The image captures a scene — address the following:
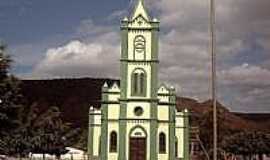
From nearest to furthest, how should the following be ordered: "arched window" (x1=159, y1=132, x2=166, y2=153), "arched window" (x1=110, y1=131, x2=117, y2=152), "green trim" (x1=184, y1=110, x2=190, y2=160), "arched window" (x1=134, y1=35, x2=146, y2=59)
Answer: "arched window" (x1=159, y1=132, x2=166, y2=153), "arched window" (x1=110, y1=131, x2=117, y2=152), "arched window" (x1=134, y1=35, x2=146, y2=59), "green trim" (x1=184, y1=110, x2=190, y2=160)

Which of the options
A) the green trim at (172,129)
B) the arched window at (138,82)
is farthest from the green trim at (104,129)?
the green trim at (172,129)

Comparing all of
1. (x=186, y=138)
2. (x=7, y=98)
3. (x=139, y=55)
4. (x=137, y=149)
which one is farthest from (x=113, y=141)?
(x=7, y=98)

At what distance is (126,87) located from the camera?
48906 mm

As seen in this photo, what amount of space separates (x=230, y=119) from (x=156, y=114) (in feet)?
452

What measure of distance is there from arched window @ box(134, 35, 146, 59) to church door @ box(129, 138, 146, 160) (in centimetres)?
727

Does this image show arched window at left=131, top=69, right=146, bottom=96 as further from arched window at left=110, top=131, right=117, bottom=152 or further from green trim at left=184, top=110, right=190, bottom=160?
green trim at left=184, top=110, right=190, bottom=160

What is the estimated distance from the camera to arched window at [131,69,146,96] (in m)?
48.9

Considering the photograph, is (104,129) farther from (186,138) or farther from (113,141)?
(186,138)

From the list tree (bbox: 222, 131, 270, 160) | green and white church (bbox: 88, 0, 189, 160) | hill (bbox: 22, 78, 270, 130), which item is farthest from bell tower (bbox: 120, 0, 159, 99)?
hill (bbox: 22, 78, 270, 130)

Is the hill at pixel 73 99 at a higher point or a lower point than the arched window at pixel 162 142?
Result: higher

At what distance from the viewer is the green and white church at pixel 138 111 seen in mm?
48031

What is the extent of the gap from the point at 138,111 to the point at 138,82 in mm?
2545

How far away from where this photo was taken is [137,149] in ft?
157

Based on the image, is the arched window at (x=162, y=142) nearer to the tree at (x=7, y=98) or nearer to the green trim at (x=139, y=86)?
the green trim at (x=139, y=86)
